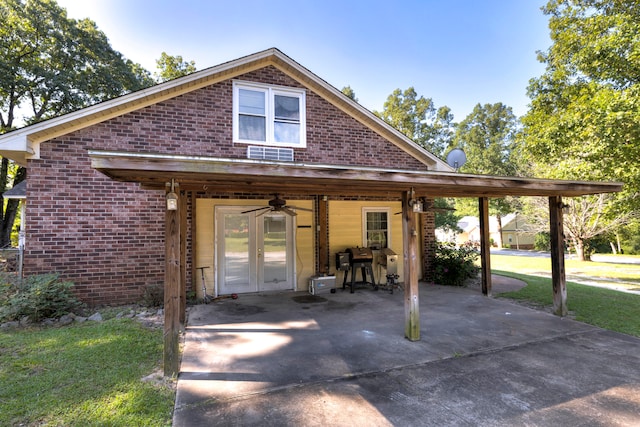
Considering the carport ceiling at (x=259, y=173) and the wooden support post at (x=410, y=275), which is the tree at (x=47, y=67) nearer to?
the carport ceiling at (x=259, y=173)

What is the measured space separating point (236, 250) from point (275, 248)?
3.48 feet

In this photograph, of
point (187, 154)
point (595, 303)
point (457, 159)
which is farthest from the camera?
point (457, 159)

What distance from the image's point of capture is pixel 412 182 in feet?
15.0

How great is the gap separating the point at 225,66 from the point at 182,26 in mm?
4042

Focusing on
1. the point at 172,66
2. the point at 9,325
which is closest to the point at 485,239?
the point at 9,325

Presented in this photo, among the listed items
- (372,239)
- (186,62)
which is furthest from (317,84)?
(186,62)

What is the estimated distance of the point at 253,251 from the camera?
8.34 m

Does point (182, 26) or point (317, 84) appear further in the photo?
point (182, 26)

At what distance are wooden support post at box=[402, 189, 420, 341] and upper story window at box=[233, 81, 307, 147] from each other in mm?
4399

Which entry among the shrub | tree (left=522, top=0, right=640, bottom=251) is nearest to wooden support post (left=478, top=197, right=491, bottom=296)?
tree (left=522, top=0, right=640, bottom=251)

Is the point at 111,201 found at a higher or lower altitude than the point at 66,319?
higher

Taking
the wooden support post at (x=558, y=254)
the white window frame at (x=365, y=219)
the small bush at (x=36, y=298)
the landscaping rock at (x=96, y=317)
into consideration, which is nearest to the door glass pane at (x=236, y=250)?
the landscaping rock at (x=96, y=317)

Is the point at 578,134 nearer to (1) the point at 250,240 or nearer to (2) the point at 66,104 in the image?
(1) the point at 250,240

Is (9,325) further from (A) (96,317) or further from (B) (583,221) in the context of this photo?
(B) (583,221)
